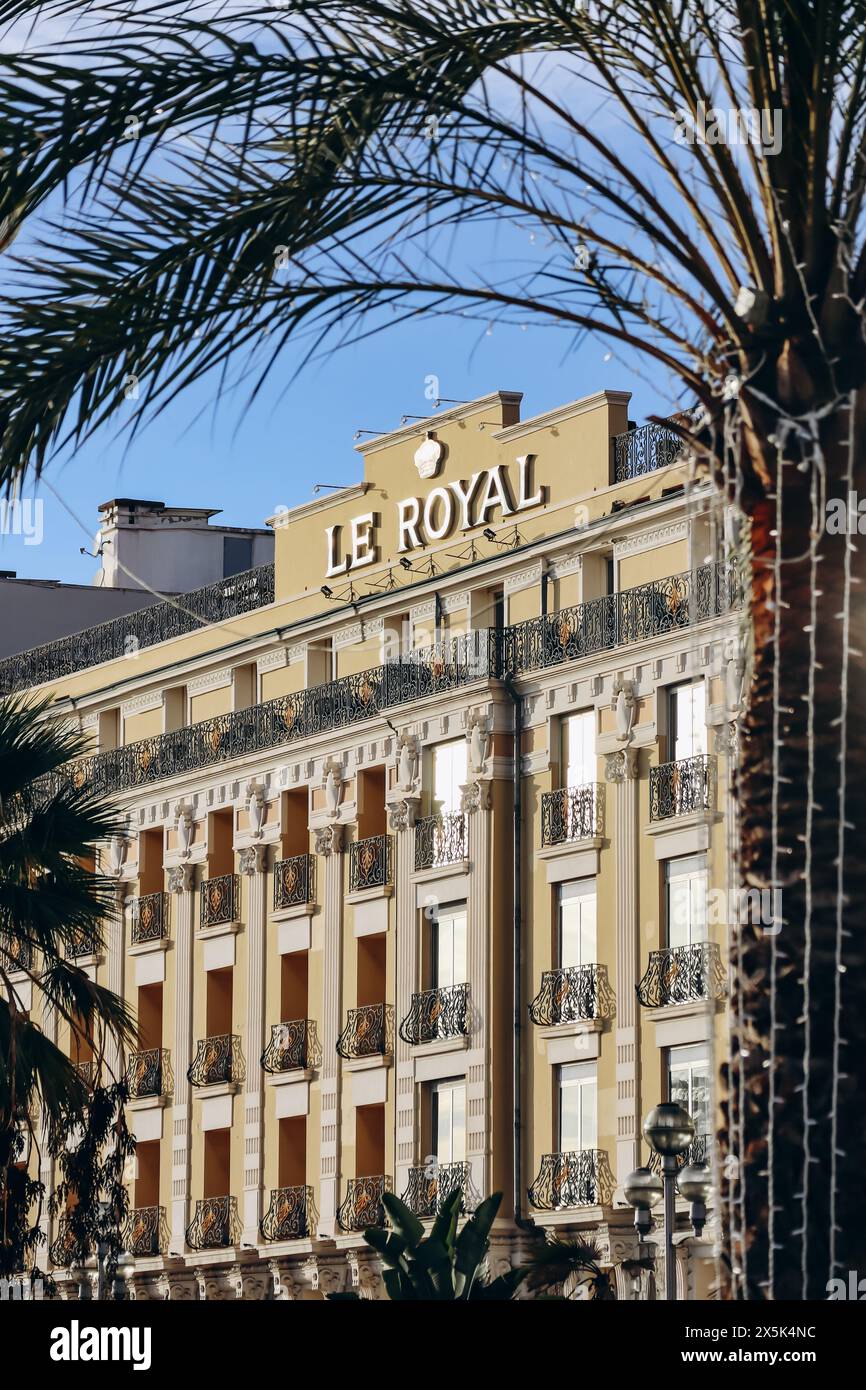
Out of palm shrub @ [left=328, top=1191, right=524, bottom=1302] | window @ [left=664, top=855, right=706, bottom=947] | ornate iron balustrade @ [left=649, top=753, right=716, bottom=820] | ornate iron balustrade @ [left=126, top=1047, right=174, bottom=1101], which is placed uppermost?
ornate iron balustrade @ [left=649, top=753, right=716, bottom=820]

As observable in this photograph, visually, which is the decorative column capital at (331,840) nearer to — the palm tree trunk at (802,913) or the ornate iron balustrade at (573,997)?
the ornate iron balustrade at (573,997)

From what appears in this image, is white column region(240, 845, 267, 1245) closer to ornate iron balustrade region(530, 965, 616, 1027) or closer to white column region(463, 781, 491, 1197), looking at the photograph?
white column region(463, 781, 491, 1197)

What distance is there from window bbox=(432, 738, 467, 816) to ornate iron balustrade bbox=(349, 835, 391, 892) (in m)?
1.34

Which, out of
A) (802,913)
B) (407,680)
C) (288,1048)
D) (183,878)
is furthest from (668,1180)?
(183,878)

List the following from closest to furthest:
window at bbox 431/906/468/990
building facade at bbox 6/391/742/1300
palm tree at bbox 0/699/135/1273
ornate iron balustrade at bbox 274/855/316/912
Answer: palm tree at bbox 0/699/135/1273
building facade at bbox 6/391/742/1300
window at bbox 431/906/468/990
ornate iron balustrade at bbox 274/855/316/912

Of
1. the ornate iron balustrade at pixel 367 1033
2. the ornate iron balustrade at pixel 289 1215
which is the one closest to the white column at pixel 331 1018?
the ornate iron balustrade at pixel 289 1215

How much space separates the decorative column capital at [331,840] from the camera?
5100 cm

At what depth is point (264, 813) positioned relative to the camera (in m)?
53.4

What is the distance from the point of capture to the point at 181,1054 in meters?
54.0

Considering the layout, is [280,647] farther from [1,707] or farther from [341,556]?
[1,707]

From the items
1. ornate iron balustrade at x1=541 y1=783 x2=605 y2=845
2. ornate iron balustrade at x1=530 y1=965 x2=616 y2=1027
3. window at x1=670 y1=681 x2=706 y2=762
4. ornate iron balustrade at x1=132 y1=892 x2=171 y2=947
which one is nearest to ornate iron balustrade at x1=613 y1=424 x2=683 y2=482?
window at x1=670 y1=681 x2=706 y2=762

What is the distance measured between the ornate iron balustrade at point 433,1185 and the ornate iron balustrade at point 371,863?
518 cm

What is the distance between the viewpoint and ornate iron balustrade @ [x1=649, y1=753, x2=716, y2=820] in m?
42.3

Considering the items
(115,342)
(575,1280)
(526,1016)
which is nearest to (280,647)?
(526,1016)
